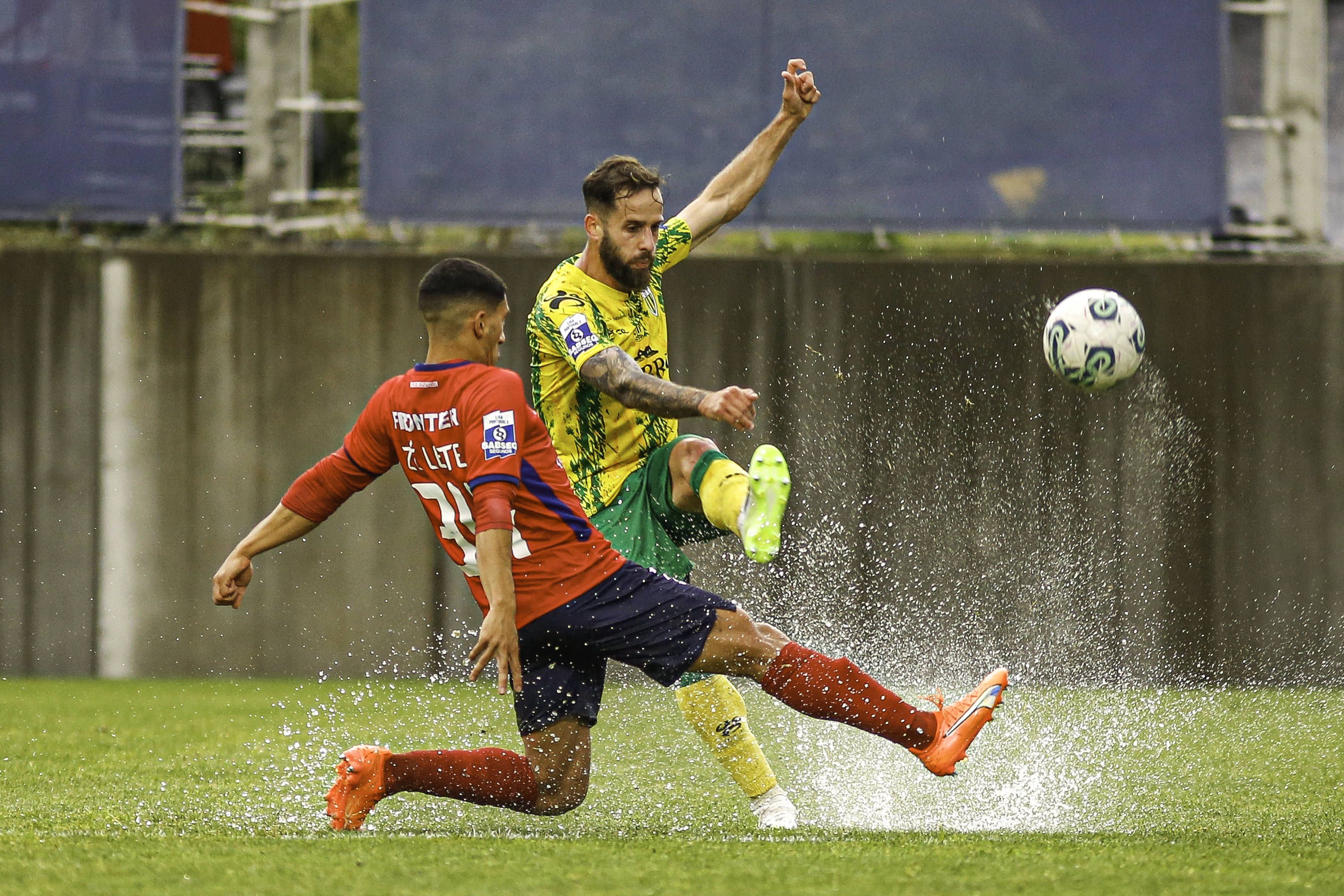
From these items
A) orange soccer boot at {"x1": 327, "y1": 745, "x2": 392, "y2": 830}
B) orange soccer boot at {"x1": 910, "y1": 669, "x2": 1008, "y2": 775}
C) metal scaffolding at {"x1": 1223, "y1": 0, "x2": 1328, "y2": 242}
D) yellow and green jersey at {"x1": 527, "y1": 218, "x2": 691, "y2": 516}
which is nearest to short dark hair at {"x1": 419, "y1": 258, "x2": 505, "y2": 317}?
yellow and green jersey at {"x1": 527, "y1": 218, "x2": 691, "y2": 516}

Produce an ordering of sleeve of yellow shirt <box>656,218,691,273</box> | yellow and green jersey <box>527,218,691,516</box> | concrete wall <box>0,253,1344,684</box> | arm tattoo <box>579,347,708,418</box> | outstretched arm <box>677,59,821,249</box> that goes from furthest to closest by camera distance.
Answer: concrete wall <box>0,253,1344,684</box> → outstretched arm <box>677,59,821,249</box> → sleeve of yellow shirt <box>656,218,691,273</box> → yellow and green jersey <box>527,218,691,516</box> → arm tattoo <box>579,347,708,418</box>

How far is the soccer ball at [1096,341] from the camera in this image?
5422 mm

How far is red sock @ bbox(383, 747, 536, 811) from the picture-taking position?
4.29 metres

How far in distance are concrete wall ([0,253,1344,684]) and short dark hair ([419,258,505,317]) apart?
184 inches

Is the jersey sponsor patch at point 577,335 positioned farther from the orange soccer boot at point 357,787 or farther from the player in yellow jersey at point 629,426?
the orange soccer boot at point 357,787

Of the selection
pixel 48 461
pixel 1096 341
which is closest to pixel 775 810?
pixel 1096 341

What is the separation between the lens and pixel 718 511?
4.48m

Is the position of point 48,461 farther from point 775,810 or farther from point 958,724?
point 958,724

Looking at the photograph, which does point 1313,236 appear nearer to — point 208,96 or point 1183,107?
point 1183,107

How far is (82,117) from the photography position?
9.43m

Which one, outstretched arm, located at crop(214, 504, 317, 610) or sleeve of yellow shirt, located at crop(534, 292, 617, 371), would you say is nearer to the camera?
outstretched arm, located at crop(214, 504, 317, 610)

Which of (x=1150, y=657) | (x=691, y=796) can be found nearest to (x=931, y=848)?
(x=691, y=796)

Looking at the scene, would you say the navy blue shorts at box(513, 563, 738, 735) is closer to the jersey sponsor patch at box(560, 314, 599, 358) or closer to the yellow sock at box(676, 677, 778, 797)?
the yellow sock at box(676, 677, 778, 797)

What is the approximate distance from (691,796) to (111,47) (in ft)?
21.3
